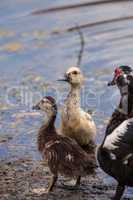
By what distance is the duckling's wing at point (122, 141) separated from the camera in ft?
23.2

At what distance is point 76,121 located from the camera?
8367 millimetres

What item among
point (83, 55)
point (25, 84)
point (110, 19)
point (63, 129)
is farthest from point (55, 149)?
point (110, 19)

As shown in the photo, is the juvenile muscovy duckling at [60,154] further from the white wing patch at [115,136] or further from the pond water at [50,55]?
the pond water at [50,55]

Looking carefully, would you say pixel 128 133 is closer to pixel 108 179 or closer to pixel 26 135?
pixel 108 179

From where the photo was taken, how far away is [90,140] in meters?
8.27

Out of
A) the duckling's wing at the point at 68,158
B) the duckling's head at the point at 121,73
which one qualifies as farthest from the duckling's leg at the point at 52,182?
the duckling's head at the point at 121,73

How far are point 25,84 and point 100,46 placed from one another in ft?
6.88

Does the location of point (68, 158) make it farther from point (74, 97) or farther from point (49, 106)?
point (74, 97)

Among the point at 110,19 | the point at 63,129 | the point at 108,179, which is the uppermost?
the point at 110,19

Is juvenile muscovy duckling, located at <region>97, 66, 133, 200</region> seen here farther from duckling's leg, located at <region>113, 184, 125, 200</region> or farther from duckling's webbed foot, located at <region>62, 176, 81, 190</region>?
duckling's webbed foot, located at <region>62, 176, 81, 190</region>

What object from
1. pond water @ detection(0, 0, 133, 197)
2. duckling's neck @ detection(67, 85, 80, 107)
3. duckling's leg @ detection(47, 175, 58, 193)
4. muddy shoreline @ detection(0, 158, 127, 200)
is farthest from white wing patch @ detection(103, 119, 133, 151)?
pond water @ detection(0, 0, 133, 197)

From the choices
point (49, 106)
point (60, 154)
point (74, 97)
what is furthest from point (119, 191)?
point (74, 97)

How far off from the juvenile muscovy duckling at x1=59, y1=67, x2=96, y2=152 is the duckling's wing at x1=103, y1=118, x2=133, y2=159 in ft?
3.34

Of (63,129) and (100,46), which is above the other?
(100,46)
